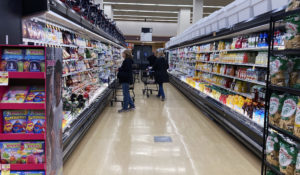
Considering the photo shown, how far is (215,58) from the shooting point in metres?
6.95

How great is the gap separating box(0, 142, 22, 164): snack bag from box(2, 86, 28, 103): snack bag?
1.10 feet

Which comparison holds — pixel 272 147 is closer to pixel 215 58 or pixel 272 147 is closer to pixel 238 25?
pixel 238 25

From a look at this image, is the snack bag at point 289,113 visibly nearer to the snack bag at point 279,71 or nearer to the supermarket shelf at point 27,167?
the snack bag at point 279,71

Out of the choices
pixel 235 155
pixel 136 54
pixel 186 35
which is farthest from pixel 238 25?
pixel 136 54

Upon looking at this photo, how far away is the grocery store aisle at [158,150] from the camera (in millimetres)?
3332

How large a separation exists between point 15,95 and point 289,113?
2.09 m

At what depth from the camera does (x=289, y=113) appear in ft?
6.04

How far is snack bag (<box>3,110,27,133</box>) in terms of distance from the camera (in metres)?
1.95

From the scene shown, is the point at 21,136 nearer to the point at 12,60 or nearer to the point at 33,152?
the point at 33,152

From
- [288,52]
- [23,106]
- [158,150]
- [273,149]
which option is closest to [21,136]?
[23,106]

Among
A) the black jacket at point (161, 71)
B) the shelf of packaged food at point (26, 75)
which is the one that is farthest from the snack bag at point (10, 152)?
the black jacket at point (161, 71)

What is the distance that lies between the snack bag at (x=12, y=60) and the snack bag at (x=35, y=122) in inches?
14.2

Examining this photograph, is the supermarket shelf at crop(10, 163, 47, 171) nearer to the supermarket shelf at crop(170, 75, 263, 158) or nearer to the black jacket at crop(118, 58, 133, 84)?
the supermarket shelf at crop(170, 75, 263, 158)

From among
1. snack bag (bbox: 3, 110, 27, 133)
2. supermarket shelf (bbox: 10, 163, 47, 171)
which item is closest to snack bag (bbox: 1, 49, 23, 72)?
snack bag (bbox: 3, 110, 27, 133)
